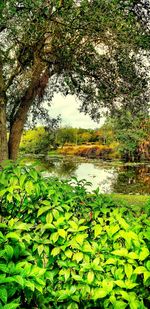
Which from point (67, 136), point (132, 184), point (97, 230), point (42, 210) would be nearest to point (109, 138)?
point (67, 136)

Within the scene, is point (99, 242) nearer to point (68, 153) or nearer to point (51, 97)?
point (51, 97)

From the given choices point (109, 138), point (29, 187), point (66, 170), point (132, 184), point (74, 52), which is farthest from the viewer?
point (109, 138)

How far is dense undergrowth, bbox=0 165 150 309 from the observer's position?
10.5ft

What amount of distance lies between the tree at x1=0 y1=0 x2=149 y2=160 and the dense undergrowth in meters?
5.79

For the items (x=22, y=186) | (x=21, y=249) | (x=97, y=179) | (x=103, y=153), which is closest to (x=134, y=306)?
(x=21, y=249)

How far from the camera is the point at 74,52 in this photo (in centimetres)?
1238

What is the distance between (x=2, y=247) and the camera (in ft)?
9.59

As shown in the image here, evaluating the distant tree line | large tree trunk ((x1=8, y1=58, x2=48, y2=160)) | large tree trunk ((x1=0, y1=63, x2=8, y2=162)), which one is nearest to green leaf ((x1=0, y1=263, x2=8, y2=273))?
large tree trunk ((x1=0, y1=63, x2=8, y2=162))

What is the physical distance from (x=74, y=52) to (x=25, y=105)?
9.53 ft

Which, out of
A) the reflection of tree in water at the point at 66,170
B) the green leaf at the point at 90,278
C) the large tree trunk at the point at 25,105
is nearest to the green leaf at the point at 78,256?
the green leaf at the point at 90,278

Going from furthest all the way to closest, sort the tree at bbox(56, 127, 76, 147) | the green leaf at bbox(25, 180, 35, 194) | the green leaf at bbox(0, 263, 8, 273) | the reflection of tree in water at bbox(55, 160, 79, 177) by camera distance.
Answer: the tree at bbox(56, 127, 76, 147), the reflection of tree in water at bbox(55, 160, 79, 177), the green leaf at bbox(25, 180, 35, 194), the green leaf at bbox(0, 263, 8, 273)

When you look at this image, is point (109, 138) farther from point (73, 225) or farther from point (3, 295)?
point (3, 295)

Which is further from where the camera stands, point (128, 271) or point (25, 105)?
point (25, 105)

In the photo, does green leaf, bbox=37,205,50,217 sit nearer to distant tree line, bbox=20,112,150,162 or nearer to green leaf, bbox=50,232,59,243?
green leaf, bbox=50,232,59,243
